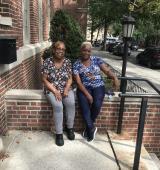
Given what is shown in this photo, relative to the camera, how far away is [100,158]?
4.06 m

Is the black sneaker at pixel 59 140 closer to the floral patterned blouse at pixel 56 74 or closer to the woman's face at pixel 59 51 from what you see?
the floral patterned blouse at pixel 56 74

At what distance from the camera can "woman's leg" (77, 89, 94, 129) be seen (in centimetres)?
453

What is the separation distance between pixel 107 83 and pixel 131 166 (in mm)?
3874

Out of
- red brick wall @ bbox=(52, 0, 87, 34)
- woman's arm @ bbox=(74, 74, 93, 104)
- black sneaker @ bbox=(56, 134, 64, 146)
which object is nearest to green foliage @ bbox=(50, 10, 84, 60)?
woman's arm @ bbox=(74, 74, 93, 104)

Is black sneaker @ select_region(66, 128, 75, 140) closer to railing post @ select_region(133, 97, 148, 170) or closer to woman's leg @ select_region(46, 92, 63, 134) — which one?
woman's leg @ select_region(46, 92, 63, 134)

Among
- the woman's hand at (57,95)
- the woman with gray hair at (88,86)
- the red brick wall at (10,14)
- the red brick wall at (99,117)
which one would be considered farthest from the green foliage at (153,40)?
the woman's hand at (57,95)

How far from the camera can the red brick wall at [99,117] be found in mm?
4805

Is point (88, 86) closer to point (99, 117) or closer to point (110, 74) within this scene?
point (110, 74)

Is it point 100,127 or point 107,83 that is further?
point 107,83

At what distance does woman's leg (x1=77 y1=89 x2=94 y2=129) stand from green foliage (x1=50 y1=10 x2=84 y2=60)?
4107 millimetres

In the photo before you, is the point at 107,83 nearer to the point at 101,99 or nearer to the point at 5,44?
the point at 101,99

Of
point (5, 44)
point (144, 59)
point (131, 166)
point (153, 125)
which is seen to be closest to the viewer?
point (131, 166)

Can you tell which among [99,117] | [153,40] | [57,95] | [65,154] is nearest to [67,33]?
[99,117]

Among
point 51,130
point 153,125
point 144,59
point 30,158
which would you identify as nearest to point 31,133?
point 51,130
